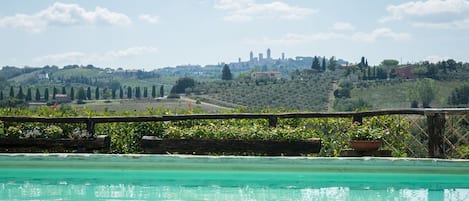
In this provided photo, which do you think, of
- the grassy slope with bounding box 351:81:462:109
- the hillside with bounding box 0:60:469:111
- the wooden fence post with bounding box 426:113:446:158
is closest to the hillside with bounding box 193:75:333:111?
the hillside with bounding box 0:60:469:111

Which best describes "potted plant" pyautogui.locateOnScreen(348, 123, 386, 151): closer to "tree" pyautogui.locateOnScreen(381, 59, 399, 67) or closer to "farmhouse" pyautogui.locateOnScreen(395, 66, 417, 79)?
"farmhouse" pyautogui.locateOnScreen(395, 66, 417, 79)

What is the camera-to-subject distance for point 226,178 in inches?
271

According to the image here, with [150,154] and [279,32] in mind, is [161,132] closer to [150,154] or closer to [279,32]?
[150,154]

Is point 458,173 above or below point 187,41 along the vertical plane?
below

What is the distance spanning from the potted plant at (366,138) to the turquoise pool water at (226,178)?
51 centimetres

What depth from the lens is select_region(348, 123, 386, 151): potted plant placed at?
7414 millimetres

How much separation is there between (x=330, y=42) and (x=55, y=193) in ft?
186

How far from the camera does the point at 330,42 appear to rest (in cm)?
6088

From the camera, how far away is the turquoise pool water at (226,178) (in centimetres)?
603

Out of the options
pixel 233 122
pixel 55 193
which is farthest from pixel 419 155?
pixel 55 193

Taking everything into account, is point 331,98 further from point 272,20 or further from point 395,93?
point 272,20

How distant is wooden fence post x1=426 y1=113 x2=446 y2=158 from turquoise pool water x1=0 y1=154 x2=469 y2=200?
46cm

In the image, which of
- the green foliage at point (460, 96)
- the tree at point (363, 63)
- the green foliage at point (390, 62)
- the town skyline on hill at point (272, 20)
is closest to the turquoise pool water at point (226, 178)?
the town skyline on hill at point (272, 20)

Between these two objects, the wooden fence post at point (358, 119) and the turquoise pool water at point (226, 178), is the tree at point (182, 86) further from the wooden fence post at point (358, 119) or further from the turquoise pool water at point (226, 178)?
the turquoise pool water at point (226, 178)
